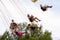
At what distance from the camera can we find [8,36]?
58.6m

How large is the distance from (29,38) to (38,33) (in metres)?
3.16

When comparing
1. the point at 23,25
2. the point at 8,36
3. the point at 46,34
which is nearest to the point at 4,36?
the point at 8,36

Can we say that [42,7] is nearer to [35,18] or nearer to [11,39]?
[35,18]

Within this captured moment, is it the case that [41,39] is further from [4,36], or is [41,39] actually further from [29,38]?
[4,36]

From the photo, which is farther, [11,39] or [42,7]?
[11,39]

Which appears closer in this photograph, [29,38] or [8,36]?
[29,38]

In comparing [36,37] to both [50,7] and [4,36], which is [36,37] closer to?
[4,36]

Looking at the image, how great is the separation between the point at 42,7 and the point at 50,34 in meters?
26.0

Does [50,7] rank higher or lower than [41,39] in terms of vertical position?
higher

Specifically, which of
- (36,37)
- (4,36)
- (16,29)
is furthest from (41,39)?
(16,29)

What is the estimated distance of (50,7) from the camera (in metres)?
30.0

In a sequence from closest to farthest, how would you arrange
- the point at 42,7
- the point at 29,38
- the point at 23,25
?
the point at 42,7
the point at 29,38
the point at 23,25

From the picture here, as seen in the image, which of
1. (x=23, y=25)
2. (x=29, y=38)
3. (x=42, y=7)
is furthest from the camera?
(x=23, y=25)

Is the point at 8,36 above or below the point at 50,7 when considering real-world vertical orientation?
below
